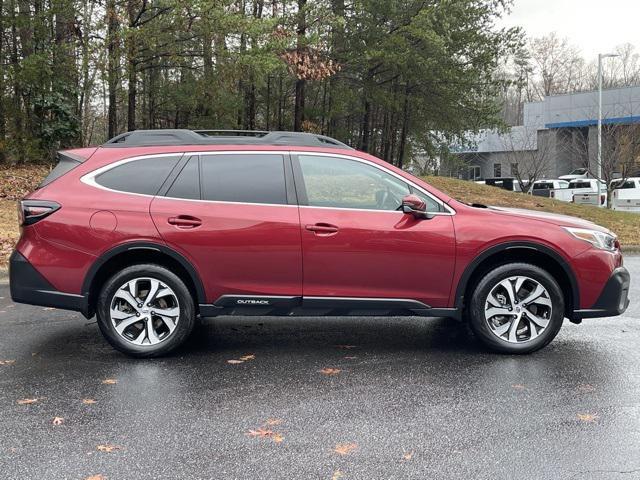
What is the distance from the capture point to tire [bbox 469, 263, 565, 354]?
5.14m

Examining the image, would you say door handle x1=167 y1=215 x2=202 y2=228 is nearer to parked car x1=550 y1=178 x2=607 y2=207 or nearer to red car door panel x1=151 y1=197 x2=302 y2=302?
red car door panel x1=151 y1=197 x2=302 y2=302

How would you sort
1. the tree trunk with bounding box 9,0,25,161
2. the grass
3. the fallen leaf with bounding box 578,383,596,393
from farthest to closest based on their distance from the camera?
the tree trunk with bounding box 9,0,25,161, the grass, the fallen leaf with bounding box 578,383,596,393

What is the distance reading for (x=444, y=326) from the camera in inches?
253

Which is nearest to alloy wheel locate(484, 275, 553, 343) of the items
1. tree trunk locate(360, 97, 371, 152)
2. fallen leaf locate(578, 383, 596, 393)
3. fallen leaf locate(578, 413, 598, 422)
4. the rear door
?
fallen leaf locate(578, 383, 596, 393)

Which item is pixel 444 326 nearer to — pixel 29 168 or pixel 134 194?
pixel 134 194

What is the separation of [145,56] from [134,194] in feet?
45.6

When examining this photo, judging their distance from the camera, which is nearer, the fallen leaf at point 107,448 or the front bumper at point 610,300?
the fallen leaf at point 107,448

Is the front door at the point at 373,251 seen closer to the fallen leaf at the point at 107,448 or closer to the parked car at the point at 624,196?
the fallen leaf at the point at 107,448

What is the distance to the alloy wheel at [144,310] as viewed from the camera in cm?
506

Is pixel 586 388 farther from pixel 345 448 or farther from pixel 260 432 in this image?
pixel 260 432

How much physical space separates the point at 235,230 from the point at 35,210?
1642mm

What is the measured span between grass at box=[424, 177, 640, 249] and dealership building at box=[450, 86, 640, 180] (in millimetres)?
8348

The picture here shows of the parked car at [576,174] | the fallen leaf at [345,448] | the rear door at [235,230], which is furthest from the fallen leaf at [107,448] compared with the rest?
the parked car at [576,174]

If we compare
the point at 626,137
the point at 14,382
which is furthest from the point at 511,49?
the point at 14,382
